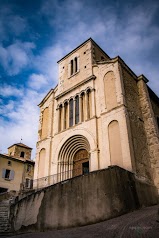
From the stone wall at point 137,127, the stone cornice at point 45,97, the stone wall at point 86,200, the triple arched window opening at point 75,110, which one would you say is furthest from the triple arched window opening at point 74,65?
the stone wall at point 86,200

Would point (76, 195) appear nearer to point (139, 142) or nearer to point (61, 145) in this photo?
point (139, 142)

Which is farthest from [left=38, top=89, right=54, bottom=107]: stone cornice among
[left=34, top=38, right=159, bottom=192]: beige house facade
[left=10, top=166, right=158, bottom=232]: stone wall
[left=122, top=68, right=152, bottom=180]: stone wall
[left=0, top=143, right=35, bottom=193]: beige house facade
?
[left=10, top=166, right=158, bottom=232]: stone wall

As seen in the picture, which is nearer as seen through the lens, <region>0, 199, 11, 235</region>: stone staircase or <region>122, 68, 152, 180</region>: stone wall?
<region>0, 199, 11, 235</region>: stone staircase

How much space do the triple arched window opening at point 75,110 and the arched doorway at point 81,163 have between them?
248 cm

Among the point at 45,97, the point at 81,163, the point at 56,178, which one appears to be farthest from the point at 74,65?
the point at 56,178

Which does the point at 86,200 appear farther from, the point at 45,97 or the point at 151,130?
the point at 45,97

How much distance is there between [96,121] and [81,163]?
342 centimetres

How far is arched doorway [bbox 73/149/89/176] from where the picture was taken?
47.1 feet

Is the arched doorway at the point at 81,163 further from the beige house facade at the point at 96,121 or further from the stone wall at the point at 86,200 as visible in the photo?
the stone wall at the point at 86,200

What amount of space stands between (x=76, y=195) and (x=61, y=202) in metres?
0.84

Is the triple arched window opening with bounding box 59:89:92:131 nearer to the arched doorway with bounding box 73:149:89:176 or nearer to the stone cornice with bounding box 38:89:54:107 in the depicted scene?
the arched doorway with bounding box 73:149:89:176

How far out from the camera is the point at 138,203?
905 centimetres

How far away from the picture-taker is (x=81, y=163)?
14.6 metres

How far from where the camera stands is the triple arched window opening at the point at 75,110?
50.1 ft
